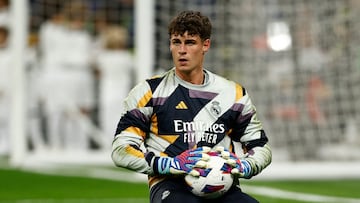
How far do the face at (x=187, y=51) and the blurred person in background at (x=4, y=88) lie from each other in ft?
50.6

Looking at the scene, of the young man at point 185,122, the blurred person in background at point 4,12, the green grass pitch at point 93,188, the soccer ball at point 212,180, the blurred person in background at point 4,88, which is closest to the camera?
the soccer ball at point 212,180

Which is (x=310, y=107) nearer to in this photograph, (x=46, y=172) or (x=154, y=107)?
(x=46, y=172)

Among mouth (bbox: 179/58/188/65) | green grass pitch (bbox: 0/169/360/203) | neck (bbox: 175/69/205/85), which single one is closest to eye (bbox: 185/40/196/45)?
mouth (bbox: 179/58/188/65)

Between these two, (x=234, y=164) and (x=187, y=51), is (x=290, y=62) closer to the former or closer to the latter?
(x=187, y=51)

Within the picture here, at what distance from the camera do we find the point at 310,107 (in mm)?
15633

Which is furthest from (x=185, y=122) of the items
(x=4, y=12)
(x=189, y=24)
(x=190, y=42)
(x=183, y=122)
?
(x=4, y=12)

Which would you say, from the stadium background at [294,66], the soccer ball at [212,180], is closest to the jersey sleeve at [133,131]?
the soccer ball at [212,180]

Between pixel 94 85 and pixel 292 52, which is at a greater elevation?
pixel 292 52

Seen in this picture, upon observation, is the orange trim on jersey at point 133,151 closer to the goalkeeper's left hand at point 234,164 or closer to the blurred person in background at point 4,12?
the goalkeeper's left hand at point 234,164

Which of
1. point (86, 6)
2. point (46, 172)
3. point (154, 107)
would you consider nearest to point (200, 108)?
point (154, 107)

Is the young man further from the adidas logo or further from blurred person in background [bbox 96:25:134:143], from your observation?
blurred person in background [bbox 96:25:134:143]

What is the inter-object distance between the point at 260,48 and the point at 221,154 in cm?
855

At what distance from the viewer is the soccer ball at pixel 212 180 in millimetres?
6961

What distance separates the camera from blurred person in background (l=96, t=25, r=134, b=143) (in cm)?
2164
